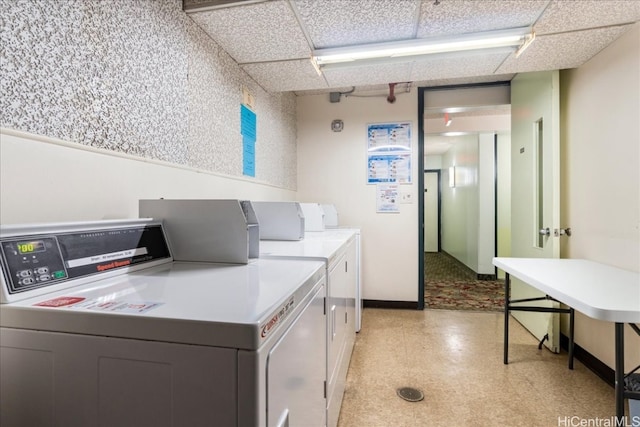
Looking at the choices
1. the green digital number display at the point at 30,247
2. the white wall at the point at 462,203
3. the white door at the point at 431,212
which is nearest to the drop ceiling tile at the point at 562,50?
the green digital number display at the point at 30,247

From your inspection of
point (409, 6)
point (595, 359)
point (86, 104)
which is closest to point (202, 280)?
point (86, 104)

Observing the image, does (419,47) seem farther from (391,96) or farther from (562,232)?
(562,232)

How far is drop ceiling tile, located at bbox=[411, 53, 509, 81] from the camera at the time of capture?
7.13ft

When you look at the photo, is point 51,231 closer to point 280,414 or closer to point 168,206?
point 168,206

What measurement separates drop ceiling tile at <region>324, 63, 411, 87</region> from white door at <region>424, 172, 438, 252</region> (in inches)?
223

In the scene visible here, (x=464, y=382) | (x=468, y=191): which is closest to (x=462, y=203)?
(x=468, y=191)

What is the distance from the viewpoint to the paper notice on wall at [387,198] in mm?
3430

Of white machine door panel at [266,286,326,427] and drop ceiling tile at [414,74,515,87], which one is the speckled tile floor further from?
drop ceiling tile at [414,74,515,87]

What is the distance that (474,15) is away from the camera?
1691 mm

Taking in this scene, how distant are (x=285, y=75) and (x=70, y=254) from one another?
2.02 m

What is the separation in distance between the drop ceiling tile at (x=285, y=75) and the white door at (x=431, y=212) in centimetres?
593

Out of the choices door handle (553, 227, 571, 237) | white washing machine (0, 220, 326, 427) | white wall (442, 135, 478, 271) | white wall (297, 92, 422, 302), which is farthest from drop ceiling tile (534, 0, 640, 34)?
white wall (442, 135, 478, 271)

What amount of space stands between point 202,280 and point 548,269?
1.99 meters

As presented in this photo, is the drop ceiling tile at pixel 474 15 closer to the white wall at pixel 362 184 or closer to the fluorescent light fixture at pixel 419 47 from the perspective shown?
the fluorescent light fixture at pixel 419 47
